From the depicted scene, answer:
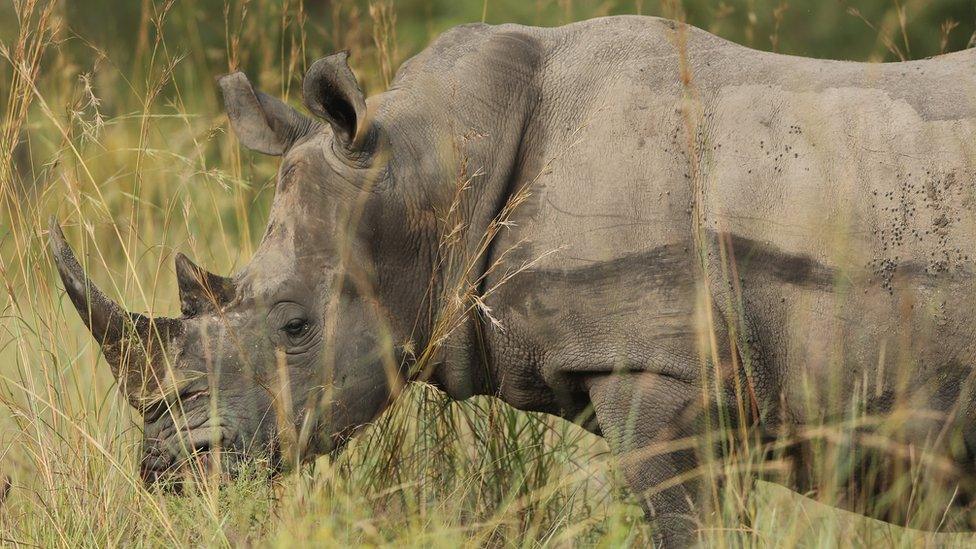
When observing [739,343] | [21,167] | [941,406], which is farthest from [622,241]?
[21,167]

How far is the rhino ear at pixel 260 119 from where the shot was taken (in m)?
3.93

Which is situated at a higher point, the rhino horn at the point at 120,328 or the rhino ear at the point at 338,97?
the rhino ear at the point at 338,97

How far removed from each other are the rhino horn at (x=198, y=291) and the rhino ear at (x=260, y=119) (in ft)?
1.48

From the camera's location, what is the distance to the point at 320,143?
12.3ft

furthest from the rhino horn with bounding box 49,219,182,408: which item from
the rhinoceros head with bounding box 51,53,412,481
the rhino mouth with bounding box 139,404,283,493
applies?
the rhino mouth with bounding box 139,404,283,493

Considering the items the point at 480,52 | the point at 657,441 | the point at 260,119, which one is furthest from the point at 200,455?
the point at 480,52

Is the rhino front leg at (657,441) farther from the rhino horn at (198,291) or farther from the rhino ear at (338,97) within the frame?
the rhino horn at (198,291)

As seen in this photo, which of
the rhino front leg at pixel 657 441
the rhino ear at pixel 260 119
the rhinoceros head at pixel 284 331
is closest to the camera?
the rhino front leg at pixel 657 441

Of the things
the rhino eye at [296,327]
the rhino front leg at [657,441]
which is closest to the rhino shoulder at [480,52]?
the rhino eye at [296,327]

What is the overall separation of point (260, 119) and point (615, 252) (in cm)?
116

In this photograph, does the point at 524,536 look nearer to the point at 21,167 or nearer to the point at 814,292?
the point at 814,292

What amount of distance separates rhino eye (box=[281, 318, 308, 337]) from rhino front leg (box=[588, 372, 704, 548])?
795mm

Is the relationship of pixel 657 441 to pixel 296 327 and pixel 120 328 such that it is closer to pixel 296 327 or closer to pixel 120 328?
pixel 296 327

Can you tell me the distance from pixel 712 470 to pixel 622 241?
0.61 m
